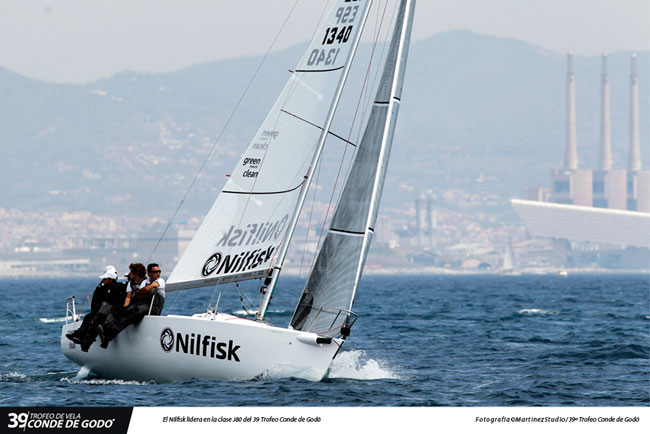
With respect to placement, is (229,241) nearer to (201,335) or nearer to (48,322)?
(201,335)

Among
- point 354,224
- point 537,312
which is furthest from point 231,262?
point 537,312

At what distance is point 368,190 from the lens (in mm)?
15758

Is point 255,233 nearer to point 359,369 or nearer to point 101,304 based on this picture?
point 101,304

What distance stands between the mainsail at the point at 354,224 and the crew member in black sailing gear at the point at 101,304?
2542 millimetres

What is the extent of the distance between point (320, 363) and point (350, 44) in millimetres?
4603

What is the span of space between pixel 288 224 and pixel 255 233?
0.49m

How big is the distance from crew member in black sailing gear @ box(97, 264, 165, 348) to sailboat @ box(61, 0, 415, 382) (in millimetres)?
181

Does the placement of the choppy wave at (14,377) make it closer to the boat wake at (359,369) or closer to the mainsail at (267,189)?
the mainsail at (267,189)

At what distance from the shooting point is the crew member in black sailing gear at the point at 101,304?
1509cm

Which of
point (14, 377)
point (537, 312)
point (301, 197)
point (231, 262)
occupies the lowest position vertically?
point (14, 377)

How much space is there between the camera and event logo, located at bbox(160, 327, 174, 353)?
14.9 meters

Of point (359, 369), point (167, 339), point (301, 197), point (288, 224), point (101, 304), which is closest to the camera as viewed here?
point (167, 339)

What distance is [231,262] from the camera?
15.5 metres

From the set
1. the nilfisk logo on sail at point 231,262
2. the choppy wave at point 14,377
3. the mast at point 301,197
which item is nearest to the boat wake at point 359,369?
the mast at point 301,197
